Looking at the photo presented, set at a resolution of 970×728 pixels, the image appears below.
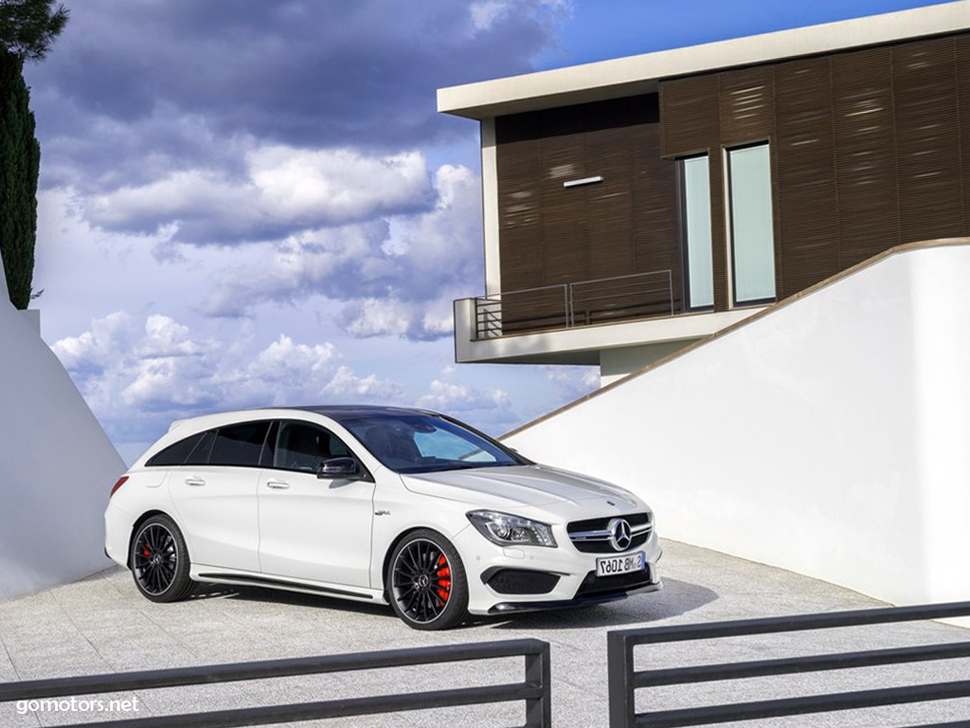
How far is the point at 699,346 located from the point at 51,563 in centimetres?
772

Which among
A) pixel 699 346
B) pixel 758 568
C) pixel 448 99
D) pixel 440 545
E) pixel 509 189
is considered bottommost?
pixel 758 568

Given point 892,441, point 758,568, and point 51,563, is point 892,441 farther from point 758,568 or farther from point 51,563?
point 51,563

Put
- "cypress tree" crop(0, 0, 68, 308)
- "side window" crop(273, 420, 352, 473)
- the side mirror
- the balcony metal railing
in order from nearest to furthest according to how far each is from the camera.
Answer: the side mirror, "side window" crop(273, 420, 352, 473), "cypress tree" crop(0, 0, 68, 308), the balcony metal railing

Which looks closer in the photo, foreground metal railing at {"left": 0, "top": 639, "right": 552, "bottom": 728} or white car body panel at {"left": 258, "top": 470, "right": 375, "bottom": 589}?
foreground metal railing at {"left": 0, "top": 639, "right": 552, "bottom": 728}

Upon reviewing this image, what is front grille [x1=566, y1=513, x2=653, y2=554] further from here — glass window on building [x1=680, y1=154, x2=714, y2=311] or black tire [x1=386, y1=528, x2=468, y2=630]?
glass window on building [x1=680, y1=154, x2=714, y2=311]

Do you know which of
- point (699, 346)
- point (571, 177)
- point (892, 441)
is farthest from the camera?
point (571, 177)

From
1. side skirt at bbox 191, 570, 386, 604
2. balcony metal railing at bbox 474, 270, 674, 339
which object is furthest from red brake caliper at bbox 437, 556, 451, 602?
balcony metal railing at bbox 474, 270, 674, 339

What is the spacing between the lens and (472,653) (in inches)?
166

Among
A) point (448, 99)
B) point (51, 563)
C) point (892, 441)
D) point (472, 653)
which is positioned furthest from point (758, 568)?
point (448, 99)

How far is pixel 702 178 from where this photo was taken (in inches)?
950

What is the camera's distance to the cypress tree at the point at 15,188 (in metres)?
19.5

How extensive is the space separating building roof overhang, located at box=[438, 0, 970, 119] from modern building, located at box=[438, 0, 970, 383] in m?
0.03

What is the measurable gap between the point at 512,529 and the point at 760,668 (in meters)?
5.20

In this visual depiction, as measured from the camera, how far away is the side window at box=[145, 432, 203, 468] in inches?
485
